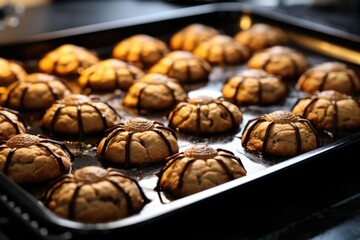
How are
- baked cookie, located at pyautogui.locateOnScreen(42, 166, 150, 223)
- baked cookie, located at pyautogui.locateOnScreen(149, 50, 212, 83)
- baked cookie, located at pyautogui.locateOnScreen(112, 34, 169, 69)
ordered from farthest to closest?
1. baked cookie, located at pyautogui.locateOnScreen(112, 34, 169, 69)
2. baked cookie, located at pyautogui.locateOnScreen(149, 50, 212, 83)
3. baked cookie, located at pyautogui.locateOnScreen(42, 166, 150, 223)

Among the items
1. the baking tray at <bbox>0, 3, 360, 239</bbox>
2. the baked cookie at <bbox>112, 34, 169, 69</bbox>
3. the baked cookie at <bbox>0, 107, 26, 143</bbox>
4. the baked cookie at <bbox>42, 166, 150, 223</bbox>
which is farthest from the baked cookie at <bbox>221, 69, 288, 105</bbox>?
the baked cookie at <bbox>42, 166, 150, 223</bbox>

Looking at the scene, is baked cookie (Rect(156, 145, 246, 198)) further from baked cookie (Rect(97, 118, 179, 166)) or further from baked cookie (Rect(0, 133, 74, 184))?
baked cookie (Rect(0, 133, 74, 184))

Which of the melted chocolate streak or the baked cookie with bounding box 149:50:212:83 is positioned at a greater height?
the melted chocolate streak

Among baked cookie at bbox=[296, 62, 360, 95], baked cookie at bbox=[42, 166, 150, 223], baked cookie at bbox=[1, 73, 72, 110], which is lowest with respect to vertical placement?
baked cookie at bbox=[296, 62, 360, 95]

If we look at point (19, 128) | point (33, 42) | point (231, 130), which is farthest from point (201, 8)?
point (19, 128)

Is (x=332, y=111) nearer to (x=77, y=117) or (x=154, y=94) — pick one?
(x=154, y=94)

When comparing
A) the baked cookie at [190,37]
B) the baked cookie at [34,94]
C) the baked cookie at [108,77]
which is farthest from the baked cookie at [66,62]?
the baked cookie at [190,37]

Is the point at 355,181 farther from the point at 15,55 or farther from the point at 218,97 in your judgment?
the point at 15,55
